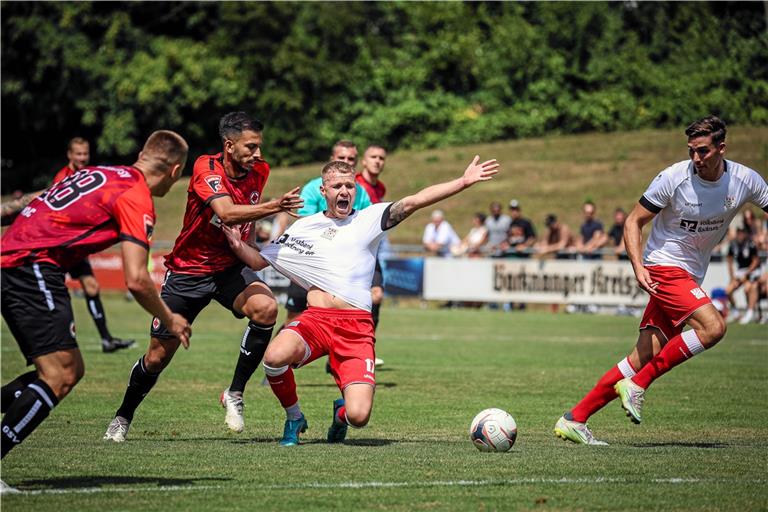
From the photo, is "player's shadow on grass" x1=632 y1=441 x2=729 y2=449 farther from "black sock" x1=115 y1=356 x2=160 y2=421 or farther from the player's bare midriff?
"black sock" x1=115 y1=356 x2=160 y2=421

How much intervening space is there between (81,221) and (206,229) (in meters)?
2.38

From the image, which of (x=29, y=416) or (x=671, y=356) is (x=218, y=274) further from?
(x=671, y=356)

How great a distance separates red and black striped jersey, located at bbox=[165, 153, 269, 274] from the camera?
8883mm

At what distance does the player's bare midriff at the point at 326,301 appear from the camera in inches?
338

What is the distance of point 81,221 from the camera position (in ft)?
21.7

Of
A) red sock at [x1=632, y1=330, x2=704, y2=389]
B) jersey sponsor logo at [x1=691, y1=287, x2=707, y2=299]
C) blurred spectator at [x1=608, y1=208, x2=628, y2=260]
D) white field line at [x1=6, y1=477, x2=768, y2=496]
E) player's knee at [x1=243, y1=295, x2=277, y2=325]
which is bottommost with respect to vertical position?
blurred spectator at [x1=608, y1=208, x2=628, y2=260]

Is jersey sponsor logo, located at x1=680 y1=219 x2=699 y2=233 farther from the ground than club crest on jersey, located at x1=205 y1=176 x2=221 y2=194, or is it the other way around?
club crest on jersey, located at x1=205 y1=176 x2=221 y2=194

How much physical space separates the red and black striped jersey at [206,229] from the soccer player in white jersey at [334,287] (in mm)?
280

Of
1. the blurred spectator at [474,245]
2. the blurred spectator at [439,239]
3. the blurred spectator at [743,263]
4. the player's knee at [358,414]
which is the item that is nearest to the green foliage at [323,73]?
the blurred spectator at [439,239]

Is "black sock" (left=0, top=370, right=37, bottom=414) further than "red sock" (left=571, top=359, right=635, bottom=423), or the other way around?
"red sock" (left=571, top=359, right=635, bottom=423)

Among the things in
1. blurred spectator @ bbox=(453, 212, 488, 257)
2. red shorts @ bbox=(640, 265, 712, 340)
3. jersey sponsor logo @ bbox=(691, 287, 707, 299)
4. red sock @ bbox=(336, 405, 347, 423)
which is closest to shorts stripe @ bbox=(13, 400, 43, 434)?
red sock @ bbox=(336, 405, 347, 423)

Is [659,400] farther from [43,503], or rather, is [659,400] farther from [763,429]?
[43,503]

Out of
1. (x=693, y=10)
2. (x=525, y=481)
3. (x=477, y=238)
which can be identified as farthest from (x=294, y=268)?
(x=693, y=10)

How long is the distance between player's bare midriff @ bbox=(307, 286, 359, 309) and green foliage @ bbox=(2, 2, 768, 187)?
41.7 metres
